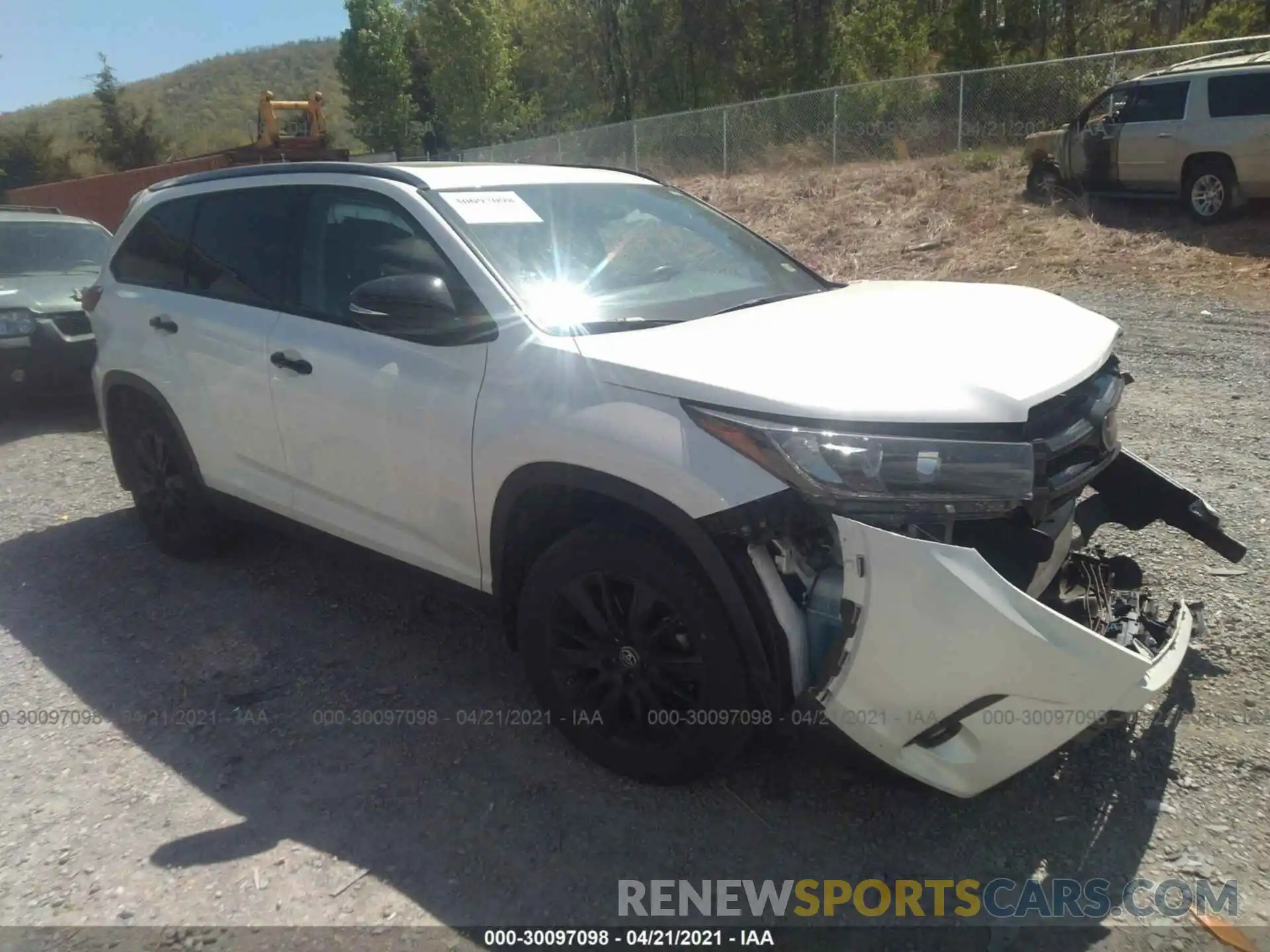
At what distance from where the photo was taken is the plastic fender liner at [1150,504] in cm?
328

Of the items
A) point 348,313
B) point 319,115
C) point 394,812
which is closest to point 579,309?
point 348,313

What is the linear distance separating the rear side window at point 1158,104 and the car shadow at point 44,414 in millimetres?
12657

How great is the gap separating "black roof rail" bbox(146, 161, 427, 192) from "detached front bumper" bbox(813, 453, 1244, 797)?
86.2 inches

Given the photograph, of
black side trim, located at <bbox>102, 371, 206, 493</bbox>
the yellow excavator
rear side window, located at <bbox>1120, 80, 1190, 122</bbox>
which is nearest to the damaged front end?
black side trim, located at <bbox>102, 371, 206, 493</bbox>

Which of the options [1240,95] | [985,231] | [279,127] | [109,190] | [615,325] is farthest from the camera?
[109,190]

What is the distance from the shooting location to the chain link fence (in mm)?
15672

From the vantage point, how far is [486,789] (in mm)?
3016

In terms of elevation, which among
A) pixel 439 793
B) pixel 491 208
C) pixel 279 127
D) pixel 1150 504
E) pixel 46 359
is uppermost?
pixel 279 127

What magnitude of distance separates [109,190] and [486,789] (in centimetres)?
2386

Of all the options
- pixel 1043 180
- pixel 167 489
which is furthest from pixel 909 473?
pixel 1043 180

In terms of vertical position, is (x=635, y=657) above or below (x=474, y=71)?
below

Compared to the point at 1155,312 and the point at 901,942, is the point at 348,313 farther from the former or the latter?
the point at 1155,312

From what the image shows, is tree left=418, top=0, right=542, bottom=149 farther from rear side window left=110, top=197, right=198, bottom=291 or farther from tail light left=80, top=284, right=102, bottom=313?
rear side window left=110, top=197, right=198, bottom=291

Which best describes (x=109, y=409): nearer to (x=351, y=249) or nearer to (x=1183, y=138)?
(x=351, y=249)
